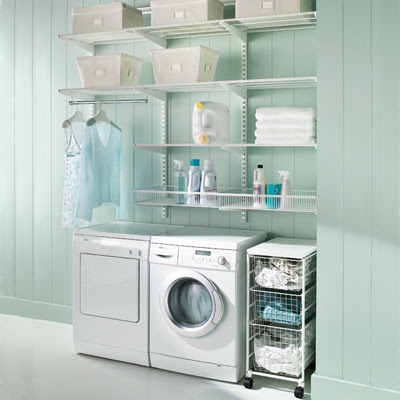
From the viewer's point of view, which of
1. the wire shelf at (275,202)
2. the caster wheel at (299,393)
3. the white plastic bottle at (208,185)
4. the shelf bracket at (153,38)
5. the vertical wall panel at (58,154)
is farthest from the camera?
the vertical wall panel at (58,154)

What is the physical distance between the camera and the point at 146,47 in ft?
12.8

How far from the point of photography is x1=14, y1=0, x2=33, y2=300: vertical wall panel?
429cm

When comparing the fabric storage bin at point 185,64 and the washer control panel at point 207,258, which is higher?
the fabric storage bin at point 185,64

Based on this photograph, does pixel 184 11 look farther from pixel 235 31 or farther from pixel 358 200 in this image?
pixel 358 200

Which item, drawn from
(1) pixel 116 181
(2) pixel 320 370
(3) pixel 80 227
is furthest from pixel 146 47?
(2) pixel 320 370

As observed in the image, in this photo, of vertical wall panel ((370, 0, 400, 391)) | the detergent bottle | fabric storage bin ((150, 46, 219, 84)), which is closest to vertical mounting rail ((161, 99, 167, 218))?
fabric storage bin ((150, 46, 219, 84))

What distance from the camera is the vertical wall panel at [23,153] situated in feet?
14.1

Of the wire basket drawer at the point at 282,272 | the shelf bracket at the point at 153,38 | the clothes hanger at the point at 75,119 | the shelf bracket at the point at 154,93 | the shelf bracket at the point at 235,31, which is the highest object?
the shelf bracket at the point at 153,38

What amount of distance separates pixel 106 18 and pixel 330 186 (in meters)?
1.85

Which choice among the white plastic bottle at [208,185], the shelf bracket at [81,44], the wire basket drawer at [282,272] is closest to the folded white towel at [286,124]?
the white plastic bottle at [208,185]

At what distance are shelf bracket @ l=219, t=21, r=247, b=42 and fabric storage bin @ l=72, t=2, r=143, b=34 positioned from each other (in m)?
0.67

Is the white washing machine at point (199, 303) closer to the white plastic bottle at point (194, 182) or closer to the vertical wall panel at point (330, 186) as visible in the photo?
Answer: the white plastic bottle at point (194, 182)

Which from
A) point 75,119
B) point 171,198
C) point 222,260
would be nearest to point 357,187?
point 222,260

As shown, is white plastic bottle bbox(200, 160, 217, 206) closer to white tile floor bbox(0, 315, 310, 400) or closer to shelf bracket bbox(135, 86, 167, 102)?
shelf bracket bbox(135, 86, 167, 102)
